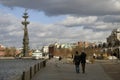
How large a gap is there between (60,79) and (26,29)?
138430 millimetres

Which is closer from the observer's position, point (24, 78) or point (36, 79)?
point (24, 78)

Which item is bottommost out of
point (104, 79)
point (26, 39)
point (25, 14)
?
point (104, 79)

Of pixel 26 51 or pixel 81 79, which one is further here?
pixel 26 51

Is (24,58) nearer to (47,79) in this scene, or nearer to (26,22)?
(26,22)

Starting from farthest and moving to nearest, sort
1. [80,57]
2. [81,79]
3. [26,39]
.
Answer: [26,39], [80,57], [81,79]

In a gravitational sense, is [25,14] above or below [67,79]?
above

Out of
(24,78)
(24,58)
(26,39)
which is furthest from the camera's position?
(24,58)

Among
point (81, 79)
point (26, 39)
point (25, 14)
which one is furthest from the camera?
point (25, 14)

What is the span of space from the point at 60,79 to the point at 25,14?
148m

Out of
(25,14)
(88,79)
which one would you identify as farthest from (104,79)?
(25,14)

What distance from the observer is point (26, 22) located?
168 metres

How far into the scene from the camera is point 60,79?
29.4 metres

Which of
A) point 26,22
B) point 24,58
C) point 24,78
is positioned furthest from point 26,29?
point 24,78

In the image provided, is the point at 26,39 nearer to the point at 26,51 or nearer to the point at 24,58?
the point at 26,51
